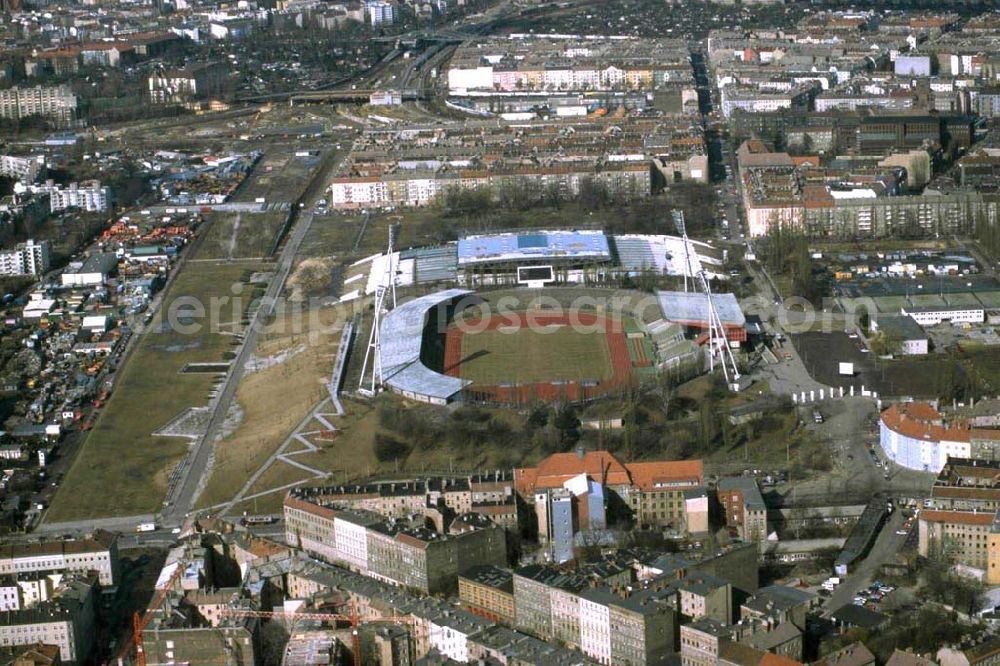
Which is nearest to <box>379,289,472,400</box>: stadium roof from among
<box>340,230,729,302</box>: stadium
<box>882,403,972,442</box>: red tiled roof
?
<box>340,230,729,302</box>: stadium

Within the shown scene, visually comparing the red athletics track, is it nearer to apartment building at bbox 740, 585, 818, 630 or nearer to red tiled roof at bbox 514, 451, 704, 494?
red tiled roof at bbox 514, 451, 704, 494

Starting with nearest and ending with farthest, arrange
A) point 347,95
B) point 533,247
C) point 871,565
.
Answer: point 871,565
point 533,247
point 347,95

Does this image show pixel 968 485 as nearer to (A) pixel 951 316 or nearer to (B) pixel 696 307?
(A) pixel 951 316

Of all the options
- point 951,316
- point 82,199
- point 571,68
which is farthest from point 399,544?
point 571,68

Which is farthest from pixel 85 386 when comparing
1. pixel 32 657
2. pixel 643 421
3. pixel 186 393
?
pixel 32 657

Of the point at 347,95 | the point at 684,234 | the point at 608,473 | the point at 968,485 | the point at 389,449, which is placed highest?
the point at 684,234

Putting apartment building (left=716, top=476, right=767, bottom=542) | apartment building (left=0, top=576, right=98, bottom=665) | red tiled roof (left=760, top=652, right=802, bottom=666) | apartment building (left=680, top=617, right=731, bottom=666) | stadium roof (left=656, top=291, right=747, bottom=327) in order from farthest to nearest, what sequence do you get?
stadium roof (left=656, top=291, right=747, bottom=327), apartment building (left=716, top=476, right=767, bottom=542), apartment building (left=0, top=576, right=98, bottom=665), apartment building (left=680, top=617, right=731, bottom=666), red tiled roof (left=760, top=652, right=802, bottom=666)

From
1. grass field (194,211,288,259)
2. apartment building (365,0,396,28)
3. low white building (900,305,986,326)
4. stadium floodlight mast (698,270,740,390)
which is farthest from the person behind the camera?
apartment building (365,0,396,28)

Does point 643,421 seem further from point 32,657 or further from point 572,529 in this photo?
point 32,657
